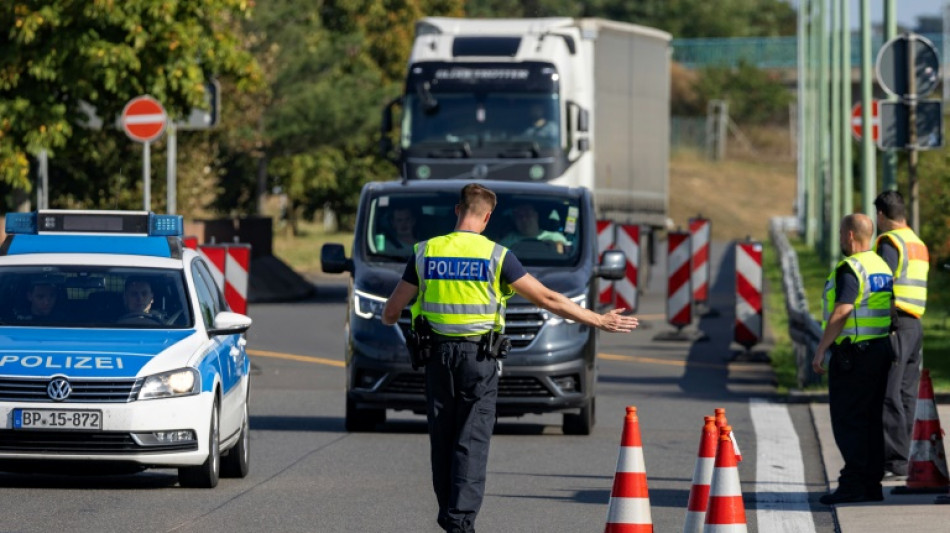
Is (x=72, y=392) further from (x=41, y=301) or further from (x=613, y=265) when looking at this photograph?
(x=613, y=265)

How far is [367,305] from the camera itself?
14.9 metres

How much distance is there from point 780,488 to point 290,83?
4384 cm

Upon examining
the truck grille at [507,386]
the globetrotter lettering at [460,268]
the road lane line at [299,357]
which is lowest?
the road lane line at [299,357]

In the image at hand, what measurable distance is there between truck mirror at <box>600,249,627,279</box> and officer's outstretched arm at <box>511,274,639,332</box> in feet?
20.1

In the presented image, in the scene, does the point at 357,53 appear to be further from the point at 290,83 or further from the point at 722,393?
the point at 722,393

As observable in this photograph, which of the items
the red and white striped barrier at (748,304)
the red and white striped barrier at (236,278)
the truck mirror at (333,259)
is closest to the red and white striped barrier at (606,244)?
the red and white striped barrier at (748,304)

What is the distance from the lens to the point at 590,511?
1112 centimetres

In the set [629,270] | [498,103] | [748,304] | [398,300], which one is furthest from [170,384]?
[498,103]

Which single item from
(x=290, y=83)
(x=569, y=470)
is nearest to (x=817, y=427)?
(x=569, y=470)

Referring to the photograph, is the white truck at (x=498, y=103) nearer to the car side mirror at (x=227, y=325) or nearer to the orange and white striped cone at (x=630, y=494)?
the car side mirror at (x=227, y=325)

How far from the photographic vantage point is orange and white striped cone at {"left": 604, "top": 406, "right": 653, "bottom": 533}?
834 centimetres

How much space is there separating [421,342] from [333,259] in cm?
603

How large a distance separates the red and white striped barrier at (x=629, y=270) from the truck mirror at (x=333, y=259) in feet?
32.7

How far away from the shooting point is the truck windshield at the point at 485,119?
88.6ft
